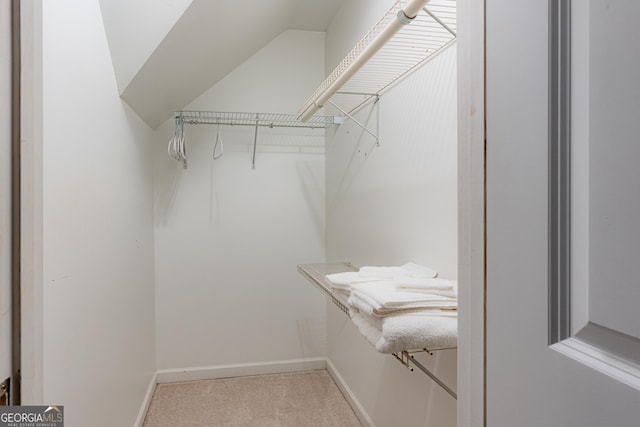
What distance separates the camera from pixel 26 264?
26.8 inches

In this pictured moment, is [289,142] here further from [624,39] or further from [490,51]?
[624,39]

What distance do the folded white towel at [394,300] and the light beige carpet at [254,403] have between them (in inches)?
50.1

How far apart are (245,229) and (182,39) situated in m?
1.31

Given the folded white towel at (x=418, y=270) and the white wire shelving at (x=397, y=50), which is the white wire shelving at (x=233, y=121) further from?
the folded white towel at (x=418, y=270)

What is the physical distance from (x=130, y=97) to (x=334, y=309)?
5.67ft

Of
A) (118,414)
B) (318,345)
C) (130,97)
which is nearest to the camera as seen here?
(118,414)

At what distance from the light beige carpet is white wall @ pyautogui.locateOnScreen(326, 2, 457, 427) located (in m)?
0.17

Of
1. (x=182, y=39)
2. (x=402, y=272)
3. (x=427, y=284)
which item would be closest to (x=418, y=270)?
(x=402, y=272)

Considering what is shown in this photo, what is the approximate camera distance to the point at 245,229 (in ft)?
8.33

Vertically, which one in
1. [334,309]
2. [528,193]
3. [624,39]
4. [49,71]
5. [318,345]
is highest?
[49,71]

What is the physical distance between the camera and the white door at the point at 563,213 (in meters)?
0.35

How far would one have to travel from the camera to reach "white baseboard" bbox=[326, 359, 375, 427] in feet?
6.24

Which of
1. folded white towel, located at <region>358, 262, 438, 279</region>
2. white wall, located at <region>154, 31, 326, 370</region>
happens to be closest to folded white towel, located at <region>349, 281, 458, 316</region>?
folded white towel, located at <region>358, 262, 438, 279</region>

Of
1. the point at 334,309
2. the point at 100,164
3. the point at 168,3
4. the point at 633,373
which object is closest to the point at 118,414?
the point at 100,164
